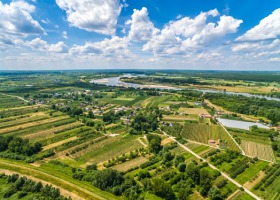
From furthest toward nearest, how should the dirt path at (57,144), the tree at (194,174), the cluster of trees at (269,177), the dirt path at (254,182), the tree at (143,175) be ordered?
the dirt path at (57,144), the tree at (143,175), the tree at (194,174), the dirt path at (254,182), the cluster of trees at (269,177)

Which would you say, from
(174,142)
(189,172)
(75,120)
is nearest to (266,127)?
(174,142)

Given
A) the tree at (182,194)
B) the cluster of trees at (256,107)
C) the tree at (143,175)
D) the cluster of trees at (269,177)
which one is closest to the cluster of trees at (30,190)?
the tree at (143,175)

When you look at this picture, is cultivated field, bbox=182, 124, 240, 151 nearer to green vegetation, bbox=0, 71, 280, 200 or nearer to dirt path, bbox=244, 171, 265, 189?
green vegetation, bbox=0, 71, 280, 200

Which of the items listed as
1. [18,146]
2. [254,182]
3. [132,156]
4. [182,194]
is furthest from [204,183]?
[18,146]

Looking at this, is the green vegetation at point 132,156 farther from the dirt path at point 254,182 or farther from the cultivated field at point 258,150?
the cultivated field at point 258,150

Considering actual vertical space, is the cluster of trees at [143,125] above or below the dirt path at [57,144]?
above

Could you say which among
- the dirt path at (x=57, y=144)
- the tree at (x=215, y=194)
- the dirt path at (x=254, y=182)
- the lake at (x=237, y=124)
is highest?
the tree at (x=215, y=194)

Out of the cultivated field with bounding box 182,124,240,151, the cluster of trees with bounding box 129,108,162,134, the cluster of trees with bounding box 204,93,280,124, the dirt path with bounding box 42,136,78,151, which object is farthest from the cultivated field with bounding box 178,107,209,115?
the dirt path with bounding box 42,136,78,151

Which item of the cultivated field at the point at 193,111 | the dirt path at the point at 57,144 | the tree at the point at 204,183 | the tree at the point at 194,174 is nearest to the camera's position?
the tree at the point at 204,183
